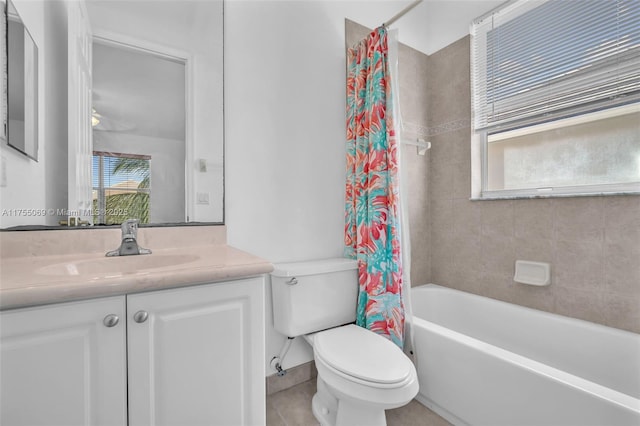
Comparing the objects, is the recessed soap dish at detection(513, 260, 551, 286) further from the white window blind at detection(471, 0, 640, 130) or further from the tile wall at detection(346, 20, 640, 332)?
the white window blind at detection(471, 0, 640, 130)

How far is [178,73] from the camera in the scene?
1401mm

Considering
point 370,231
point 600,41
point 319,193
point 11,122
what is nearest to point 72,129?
point 11,122

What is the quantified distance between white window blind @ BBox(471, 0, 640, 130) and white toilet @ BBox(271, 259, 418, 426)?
1.49 meters

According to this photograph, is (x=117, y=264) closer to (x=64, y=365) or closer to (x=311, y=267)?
(x=64, y=365)

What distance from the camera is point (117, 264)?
3.46ft

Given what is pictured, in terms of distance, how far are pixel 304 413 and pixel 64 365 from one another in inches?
46.9

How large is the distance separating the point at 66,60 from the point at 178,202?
691 mm

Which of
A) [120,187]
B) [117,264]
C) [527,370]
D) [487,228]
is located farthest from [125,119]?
[487,228]

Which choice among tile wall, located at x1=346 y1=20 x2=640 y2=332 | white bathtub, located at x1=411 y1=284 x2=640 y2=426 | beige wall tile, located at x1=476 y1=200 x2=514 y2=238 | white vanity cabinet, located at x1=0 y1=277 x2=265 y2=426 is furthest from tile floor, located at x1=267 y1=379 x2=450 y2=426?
beige wall tile, located at x1=476 y1=200 x2=514 y2=238

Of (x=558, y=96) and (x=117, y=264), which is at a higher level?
(x=558, y=96)

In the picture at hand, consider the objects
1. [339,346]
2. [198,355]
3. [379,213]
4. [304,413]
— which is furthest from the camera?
[379,213]

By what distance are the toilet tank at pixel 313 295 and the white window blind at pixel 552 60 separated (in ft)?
4.72

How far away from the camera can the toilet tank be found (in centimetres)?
151

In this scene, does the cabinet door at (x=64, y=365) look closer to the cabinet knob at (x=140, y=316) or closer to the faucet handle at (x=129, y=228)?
the cabinet knob at (x=140, y=316)
